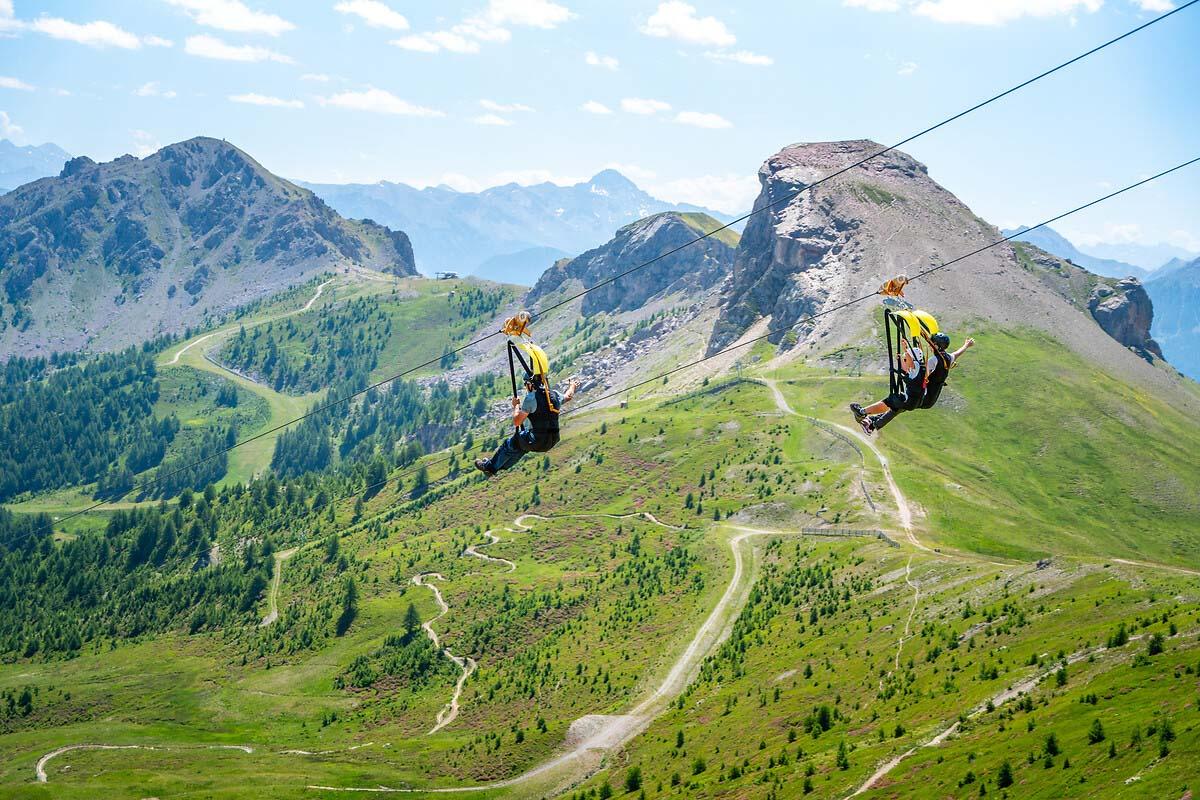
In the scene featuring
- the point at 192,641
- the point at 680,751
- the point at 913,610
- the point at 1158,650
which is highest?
the point at 1158,650

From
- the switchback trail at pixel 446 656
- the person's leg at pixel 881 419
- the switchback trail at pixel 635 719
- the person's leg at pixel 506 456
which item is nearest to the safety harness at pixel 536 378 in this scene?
the person's leg at pixel 506 456

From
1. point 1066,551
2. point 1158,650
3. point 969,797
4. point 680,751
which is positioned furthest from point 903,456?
point 969,797

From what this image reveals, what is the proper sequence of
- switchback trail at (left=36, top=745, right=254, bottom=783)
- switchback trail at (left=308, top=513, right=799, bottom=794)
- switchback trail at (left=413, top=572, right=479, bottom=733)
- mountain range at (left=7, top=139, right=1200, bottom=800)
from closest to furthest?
mountain range at (left=7, top=139, right=1200, bottom=800) → switchback trail at (left=308, top=513, right=799, bottom=794) → switchback trail at (left=36, top=745, right=254, bottom=783) → switchback trail at (left=413, top=572, right=479, bottom=733)

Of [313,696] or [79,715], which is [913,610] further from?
[79,715]

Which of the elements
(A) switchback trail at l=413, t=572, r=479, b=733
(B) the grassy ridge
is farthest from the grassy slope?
(A) switchback trail at l=413, t=572, r=479, b=733

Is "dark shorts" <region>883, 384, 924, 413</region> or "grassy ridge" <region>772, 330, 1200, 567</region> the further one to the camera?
"grassy ridge" <region>772, 330, 1200, 567</region>

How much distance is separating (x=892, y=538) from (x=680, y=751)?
54.8m

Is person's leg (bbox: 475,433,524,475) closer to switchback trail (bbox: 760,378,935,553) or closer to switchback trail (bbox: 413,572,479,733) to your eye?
switchback trail (bbox: 413,572,479,733)

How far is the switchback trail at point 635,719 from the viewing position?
8631cm

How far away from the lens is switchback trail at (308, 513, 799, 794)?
86.3 meters

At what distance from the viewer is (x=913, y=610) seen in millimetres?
90562

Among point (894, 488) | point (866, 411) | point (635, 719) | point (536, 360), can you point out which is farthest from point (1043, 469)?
point (536, 360)

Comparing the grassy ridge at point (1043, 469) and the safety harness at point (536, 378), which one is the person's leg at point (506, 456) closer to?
the safety harness at point (536, 378)

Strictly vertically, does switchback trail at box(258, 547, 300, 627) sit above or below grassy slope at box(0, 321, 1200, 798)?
below
